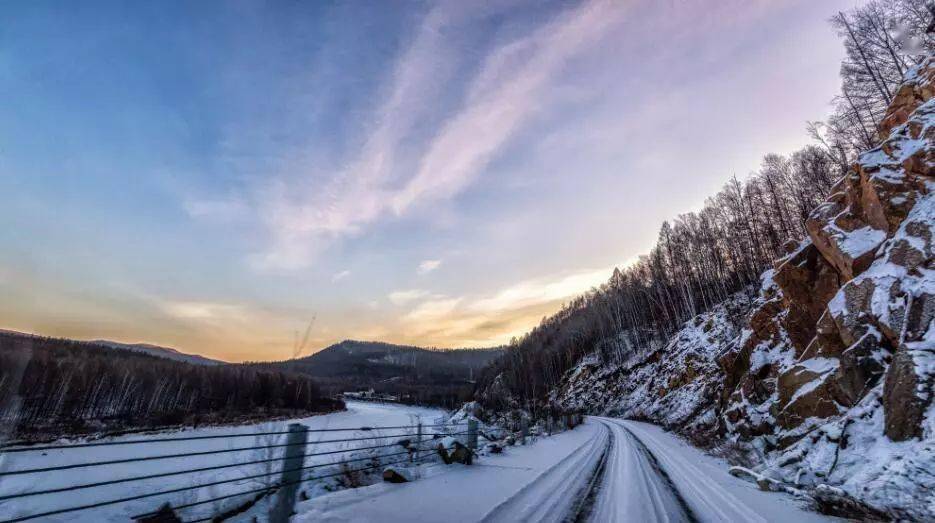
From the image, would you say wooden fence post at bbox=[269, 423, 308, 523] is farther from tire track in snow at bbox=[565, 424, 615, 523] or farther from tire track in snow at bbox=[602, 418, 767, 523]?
tire track in snow at bbox=[602, 418, 767, 523]

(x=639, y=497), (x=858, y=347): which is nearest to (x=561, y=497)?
(x=639, y=497)

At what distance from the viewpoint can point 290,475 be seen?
207 inches

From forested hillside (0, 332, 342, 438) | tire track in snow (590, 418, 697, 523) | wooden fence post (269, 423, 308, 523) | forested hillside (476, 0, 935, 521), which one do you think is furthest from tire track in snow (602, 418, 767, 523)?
forested hillside (0, 332, 342, 438)

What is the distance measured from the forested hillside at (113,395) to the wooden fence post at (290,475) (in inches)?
2459

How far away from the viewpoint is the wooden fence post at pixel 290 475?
5062 millimetres

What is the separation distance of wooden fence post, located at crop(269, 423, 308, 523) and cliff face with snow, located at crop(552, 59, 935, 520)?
888 centimetres

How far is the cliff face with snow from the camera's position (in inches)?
289

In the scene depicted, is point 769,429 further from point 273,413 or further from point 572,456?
point 273,413

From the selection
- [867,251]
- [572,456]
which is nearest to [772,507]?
[572,456]

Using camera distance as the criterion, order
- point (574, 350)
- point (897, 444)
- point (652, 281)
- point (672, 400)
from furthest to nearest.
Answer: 1. point (574, 350)
2. point (652, 281)
3. point (672, 400)
4. point (897, 444)

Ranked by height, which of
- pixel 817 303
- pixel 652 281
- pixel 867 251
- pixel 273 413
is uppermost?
pixel 652 281

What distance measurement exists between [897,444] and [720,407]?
1302 cm

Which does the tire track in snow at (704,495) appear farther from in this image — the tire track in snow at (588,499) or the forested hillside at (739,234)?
the forested hillside at (739,234)

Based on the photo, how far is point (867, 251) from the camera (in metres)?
12.2
